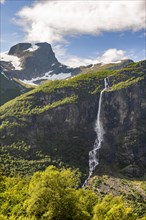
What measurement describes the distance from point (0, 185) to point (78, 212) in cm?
3038

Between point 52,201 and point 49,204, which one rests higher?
point 52,201

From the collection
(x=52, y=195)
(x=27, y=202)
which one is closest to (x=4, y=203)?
(x=27, y=202)

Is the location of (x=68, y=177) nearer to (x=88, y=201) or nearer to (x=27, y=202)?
(x=27, y=202)

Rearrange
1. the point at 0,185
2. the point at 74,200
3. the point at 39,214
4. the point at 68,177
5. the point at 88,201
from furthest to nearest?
1. the point at 88,201
2. the point at 0,185
3. the point at 68,177
4. the point at 74,200
5. the point at 39,214

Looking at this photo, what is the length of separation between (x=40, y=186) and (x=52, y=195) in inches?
166

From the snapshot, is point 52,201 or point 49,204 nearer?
point 49,204

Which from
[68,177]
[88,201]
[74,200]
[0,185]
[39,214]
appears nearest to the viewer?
[39,214]

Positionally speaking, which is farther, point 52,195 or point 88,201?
point 88,201

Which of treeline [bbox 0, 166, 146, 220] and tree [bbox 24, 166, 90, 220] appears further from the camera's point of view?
treeline [bbox 0, 166, 146, 220]

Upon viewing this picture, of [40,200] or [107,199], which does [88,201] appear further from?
[40,200]

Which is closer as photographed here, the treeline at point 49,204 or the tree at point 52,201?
the tree at point 52,201

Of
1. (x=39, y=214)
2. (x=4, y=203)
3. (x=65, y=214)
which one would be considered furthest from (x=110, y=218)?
(x=4, y=203)

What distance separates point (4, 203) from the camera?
9106 cm

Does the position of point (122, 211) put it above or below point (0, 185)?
below
